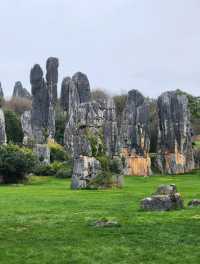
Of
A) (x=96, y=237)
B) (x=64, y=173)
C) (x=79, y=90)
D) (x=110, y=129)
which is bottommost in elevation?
(x=96, y=237)

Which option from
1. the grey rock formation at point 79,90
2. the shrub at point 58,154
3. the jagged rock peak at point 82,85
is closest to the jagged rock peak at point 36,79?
the grey rock formation at point 79,90

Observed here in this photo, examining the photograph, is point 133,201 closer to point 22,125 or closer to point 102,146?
point 102,146

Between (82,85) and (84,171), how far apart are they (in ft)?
167

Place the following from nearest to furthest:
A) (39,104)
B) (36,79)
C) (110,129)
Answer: (110,129)
(39,104)
(36,79)

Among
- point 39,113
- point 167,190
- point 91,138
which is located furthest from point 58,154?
point 167,190

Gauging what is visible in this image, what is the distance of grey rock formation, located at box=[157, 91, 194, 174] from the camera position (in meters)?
64.5

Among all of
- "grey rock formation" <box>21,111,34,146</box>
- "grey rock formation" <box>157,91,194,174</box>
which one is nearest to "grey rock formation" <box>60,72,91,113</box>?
"grey rock formation" <box>21,111,34,146</box>

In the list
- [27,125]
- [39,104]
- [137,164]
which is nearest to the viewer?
[137,164]

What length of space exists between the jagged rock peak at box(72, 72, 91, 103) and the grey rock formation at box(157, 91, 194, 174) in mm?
22715

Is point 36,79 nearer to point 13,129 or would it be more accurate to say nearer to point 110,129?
point 13,129

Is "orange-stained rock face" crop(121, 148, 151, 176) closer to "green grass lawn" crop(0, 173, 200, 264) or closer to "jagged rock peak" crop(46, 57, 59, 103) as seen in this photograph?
"jagged rock peak" crop(46, 57, 59, 103)

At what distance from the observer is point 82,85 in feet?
297

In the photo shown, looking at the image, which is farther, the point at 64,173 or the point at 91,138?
the point at 64,173

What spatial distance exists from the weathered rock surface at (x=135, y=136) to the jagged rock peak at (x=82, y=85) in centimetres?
2174
